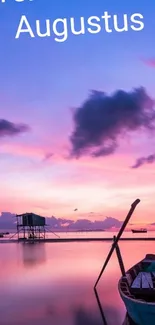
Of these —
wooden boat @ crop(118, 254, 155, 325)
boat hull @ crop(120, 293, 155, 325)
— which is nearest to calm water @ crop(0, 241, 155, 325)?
wooden boat @ crop(118, 254, 155, 325)

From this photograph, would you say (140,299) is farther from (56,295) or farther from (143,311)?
(56,295)

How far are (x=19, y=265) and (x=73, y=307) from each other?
84.3 feet

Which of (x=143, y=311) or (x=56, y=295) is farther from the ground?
(x=143, y=311)

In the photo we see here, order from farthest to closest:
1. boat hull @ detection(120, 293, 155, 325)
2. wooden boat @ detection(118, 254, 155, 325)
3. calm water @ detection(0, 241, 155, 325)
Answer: calm water @ detection(0, 241, 155, 325), wooden boat @ detection(118, 254, 155, 325), boat hull @ detection(120, 293, 155, 325)

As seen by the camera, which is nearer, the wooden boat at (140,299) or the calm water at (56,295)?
the wooden boat at (140,299)

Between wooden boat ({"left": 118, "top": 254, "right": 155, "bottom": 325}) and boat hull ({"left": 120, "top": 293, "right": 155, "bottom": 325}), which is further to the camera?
wooden boat ({"left": 118, "top": 254, "right": 155, "bottom": 325})

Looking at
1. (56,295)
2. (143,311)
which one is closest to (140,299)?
(143,311)

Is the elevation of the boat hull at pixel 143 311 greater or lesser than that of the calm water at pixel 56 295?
greater

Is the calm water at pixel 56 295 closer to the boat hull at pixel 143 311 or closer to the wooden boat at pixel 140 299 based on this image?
the wooden boat at pixel 140 299

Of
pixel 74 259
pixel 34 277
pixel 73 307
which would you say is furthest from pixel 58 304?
pixel 74 259

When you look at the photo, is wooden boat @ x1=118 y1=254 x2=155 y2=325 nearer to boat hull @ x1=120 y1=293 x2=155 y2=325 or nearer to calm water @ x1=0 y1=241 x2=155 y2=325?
boat hull @ x1=120 y1=293 x2=155 y2=325

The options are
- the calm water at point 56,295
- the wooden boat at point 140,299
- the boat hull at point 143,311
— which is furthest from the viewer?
the calm water at point 56,295

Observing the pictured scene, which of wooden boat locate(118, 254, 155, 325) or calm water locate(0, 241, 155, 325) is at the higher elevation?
wooden boat locate(118, 254, 155, 325)

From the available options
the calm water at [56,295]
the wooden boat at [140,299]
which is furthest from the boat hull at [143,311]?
the calm water at [56,295]
